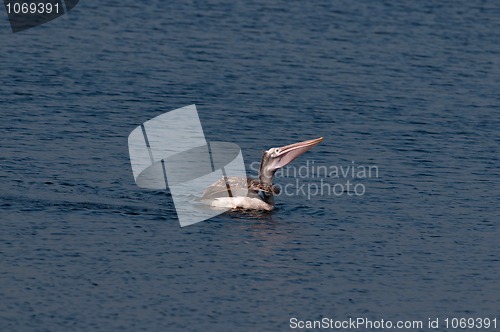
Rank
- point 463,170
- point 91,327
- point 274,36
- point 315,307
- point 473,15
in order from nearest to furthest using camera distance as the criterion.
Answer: point 91,327 → point 315,307 → point 463,170 → point 274,36 → point 473,15

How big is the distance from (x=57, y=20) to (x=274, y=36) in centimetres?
839

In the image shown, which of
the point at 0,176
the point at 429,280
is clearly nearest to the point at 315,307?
the point at 429,280

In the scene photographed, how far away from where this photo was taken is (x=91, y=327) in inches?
712

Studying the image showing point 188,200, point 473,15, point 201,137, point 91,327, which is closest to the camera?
point 91,327

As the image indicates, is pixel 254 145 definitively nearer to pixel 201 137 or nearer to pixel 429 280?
pixel 201 137

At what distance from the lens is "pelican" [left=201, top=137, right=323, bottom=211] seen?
24.6m
